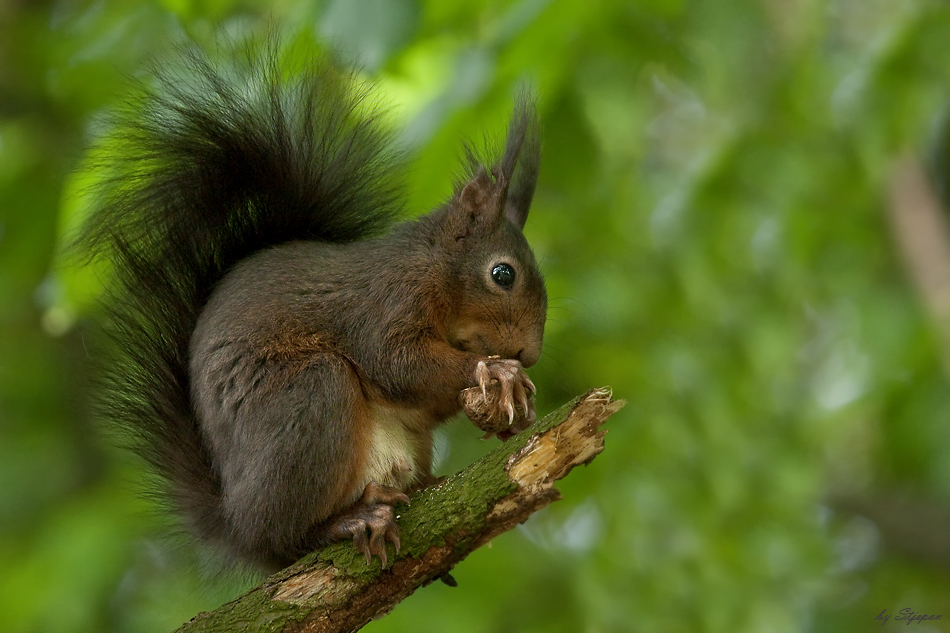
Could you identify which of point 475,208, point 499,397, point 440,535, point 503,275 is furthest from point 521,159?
point 440,535

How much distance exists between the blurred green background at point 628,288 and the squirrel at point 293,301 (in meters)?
0.17

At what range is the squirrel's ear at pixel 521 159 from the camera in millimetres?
2168

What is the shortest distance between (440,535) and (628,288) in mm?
1419

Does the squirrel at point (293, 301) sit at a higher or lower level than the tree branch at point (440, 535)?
higher

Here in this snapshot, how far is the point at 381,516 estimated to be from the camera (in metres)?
1.66

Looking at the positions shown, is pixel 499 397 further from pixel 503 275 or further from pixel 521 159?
pixel 521 159

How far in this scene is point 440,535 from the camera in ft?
5.33

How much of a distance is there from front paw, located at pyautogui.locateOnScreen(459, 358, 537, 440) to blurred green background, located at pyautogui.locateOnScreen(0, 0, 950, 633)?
62 centimetres

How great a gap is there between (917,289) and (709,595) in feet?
5.92

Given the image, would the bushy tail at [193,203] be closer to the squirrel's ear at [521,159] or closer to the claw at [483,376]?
the squirrel's ear at [521,159]

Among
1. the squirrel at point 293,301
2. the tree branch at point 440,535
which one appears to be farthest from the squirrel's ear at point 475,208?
the tree branch at point 440,535

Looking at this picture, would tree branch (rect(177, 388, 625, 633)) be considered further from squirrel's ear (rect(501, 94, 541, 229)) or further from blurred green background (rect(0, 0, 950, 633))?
squirrel's ear (rect(501, 94, 541, 229))

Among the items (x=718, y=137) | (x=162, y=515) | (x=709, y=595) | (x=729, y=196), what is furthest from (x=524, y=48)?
(x=709, y=595)

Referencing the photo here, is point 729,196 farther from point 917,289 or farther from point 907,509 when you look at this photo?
point 907,509
